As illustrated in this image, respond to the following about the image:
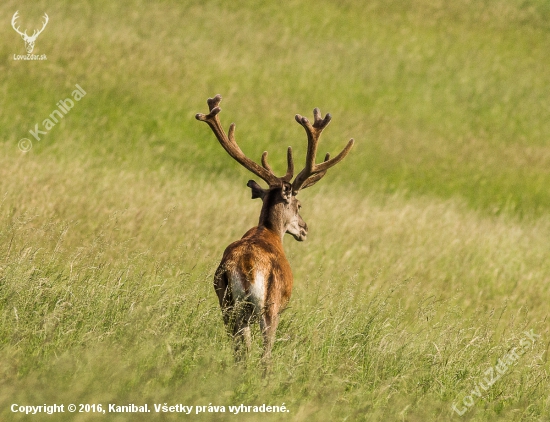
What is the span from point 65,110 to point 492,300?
8.87 m

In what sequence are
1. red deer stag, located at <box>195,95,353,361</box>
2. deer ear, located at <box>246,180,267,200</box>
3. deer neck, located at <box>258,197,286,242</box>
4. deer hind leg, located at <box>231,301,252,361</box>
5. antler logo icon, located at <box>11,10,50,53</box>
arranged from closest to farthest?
deer hind leg, located at <box>231,301,252,361</box> < red deer stag, located at <box>195,95,353,361</box> < deer neck, located at <box>258,197,286,242</box> < deer ear, located at <box>246,180,267,200</box> < antler logo icon, located at <box>11,10,50,53</box>

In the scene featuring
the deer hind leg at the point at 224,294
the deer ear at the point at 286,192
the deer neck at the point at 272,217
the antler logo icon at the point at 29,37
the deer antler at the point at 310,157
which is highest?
the antler logo icon at the point at 29,37

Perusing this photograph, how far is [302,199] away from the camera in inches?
552

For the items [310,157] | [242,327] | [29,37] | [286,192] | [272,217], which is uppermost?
[29,37]

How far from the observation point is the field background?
5.59m

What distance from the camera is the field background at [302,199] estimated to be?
5594 millimetres

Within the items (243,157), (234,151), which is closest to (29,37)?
(234,151)

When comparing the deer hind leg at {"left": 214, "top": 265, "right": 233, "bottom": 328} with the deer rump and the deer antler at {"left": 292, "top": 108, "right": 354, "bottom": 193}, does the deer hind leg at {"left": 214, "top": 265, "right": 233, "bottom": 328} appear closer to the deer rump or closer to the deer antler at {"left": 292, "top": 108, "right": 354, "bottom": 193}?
the deer rump

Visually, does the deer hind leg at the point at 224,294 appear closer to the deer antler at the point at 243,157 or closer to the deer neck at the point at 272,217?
the deer neck at the point at 272,217

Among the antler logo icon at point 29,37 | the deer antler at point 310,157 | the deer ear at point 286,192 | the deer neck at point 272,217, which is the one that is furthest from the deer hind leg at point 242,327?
the antler logo icon at point 29,37

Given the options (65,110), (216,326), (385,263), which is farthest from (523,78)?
(216,326)

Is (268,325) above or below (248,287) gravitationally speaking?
below

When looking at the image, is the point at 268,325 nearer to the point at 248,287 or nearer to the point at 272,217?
the point at 248,287

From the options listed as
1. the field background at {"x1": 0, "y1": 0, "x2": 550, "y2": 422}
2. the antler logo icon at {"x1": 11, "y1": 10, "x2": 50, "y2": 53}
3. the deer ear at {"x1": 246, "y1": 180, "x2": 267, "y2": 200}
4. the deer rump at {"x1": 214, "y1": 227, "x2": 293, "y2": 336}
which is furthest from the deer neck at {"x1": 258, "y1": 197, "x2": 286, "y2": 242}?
the antler logo icon at {"x1": 11, "y1": 10, "x2": 50, "y2": 53}
